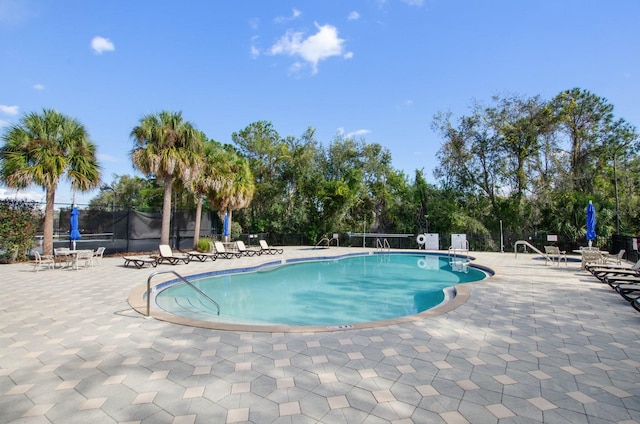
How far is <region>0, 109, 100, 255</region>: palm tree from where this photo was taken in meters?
10.5

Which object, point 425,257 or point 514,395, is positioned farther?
point 425,257

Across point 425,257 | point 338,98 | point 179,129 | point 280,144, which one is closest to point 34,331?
point 179,129

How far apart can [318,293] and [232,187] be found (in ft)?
31.5

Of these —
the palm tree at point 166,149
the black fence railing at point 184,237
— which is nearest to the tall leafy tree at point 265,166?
the black fence railing at point 184,237

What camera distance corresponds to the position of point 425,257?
53.4 feet

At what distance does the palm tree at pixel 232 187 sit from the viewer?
16.1m

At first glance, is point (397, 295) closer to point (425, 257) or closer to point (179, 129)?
point (425, 257)

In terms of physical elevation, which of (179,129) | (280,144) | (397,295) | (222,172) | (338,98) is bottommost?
(397,295)

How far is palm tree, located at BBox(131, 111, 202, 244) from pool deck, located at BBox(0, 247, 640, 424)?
8870 millimetres

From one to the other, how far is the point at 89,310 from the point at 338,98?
58.4ft

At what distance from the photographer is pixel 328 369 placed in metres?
3.04

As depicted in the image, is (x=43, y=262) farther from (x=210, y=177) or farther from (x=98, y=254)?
(x=210, y=177)

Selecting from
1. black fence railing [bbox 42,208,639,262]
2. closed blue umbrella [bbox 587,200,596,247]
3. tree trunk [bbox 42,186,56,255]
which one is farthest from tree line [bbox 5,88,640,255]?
closed blue umbrella [bbox 587,200,596,247]

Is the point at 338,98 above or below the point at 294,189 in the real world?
above
